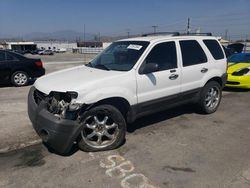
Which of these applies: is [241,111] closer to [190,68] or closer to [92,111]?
[190,68]

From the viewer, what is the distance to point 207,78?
18.8 feet

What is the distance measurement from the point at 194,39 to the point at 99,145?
124 inches

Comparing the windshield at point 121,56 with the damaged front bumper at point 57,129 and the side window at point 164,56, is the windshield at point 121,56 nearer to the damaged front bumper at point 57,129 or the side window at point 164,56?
the side window at point 164,56

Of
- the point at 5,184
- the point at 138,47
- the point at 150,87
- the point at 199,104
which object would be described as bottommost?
the point at 5,184

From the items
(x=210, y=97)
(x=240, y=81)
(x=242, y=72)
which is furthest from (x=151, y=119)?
(x=242, y=72)

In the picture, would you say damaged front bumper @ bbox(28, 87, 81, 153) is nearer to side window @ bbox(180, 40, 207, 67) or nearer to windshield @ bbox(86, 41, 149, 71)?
windshield @ bbox(86, 41, 149, 71)

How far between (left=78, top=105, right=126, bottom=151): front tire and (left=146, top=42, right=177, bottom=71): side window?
121 cm

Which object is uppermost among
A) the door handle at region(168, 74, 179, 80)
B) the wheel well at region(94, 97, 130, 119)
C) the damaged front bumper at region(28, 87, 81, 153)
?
the door handle at region(168, 74, 179, 80)

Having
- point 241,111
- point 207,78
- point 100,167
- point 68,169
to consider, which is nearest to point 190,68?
point 207,78

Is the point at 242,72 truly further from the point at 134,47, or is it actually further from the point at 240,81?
the point at 134,47

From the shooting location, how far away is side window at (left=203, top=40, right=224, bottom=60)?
5.87 metres

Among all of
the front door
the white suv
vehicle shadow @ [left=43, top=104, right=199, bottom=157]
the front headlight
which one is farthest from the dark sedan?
the front headlight

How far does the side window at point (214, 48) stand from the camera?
5.87m

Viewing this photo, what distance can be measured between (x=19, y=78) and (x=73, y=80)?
638 centimetres
